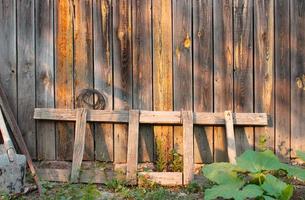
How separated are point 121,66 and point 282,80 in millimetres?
1630

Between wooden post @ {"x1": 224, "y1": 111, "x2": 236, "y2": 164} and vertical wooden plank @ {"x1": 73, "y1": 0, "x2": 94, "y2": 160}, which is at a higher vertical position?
vertical wooden plank @ {"x1": 73, "y1": 0, "x2": 94, "y2": 160}

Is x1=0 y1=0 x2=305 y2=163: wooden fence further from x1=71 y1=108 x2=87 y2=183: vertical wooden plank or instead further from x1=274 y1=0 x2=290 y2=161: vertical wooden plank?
x1=71 y1=108 x2=87 y2=183: vertical wooden plank

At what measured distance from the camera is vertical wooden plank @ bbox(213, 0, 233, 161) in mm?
5348

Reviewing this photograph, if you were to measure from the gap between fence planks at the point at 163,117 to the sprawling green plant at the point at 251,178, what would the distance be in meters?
0.66

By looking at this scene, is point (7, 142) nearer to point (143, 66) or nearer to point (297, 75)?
point (143, 66)

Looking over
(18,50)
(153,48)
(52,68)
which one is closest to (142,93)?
(153,48)

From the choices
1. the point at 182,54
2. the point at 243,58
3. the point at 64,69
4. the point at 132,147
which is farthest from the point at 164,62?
the point at 64,69

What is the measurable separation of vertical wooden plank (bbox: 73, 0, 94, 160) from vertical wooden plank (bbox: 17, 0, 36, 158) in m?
0.44

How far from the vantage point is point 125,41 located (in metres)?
5.37

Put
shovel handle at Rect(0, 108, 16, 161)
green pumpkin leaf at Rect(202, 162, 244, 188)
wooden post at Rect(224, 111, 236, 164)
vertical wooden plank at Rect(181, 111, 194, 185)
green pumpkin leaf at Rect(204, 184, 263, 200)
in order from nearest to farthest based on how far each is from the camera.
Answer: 1. green pumpkin leaf at Rect(204, 184, 263, 200)
2. green pumpkin leaf at Rect(202, 162, 244, 188)
3. shovel handle at Rect(0, 108, 16, 161)
4. vertical wooden plank at Rect(181, 111, 194, 185)
5. wooden post at Rect(224, 111, 236, 164)

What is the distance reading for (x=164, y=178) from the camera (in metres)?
5.10

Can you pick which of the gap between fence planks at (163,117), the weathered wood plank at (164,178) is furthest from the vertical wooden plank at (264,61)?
the weathered wood plank at (164,178)

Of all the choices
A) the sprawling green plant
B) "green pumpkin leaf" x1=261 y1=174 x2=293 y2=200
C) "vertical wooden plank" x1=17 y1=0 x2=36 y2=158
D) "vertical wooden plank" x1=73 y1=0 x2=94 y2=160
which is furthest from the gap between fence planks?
"green pumpkin leaf" x1=261 y1=174 x2=293 y2=200

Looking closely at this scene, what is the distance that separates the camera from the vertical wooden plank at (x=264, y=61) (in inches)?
210
